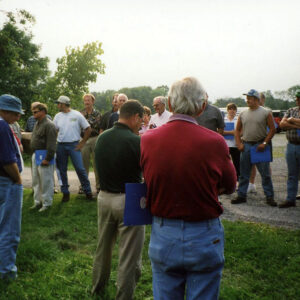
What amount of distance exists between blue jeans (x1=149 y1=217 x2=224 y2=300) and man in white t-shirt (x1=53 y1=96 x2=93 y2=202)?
554 centimetres

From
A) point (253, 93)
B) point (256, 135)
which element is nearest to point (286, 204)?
point (256, 135)

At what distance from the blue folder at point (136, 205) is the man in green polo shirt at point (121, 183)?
83cm

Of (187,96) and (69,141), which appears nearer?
(187,96)

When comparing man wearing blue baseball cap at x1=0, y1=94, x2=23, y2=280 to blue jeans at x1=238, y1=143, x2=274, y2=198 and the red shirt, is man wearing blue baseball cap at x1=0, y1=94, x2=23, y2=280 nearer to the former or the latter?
the red shirt

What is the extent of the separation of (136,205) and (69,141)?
5398mm

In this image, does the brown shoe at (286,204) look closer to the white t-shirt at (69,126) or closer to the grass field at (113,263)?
the grass field at (113,263)

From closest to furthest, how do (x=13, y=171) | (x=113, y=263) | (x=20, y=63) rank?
(x=13, y=171) → (x=113, y=263) → (x=20, y=63)

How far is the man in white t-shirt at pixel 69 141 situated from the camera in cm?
721

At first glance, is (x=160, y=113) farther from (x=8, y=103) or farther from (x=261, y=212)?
(x=8, y=103)

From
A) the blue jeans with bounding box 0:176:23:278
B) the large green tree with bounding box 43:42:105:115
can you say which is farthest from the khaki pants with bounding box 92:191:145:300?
the large green tree with bounding box 43:42:105:115

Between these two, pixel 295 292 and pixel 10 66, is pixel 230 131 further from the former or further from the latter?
pixel 10 66

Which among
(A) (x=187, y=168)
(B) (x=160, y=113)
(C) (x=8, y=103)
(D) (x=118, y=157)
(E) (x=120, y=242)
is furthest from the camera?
(B) (x=160, y=113)

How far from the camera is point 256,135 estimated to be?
658cm

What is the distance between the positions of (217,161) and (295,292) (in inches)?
91.6
